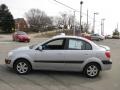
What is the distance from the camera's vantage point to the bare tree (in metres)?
111

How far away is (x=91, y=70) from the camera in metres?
9.16

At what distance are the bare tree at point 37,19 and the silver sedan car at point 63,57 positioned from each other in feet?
327

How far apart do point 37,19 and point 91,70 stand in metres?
107

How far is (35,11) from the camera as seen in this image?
384 ft

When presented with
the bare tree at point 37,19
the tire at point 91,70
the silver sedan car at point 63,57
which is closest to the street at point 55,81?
the tire at point 91,70

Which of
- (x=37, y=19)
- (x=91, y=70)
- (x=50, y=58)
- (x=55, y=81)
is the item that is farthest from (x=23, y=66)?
(x=37, y=19)

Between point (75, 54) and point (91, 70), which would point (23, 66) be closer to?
point (75, 54)

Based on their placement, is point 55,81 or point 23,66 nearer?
point 55,81

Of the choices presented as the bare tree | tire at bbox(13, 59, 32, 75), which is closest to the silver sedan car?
tire at bbox(13, 59, 32, 75)

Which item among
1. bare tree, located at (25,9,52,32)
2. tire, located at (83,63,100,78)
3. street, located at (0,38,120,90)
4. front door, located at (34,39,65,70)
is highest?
bare tree, located at (25,9,52,32)

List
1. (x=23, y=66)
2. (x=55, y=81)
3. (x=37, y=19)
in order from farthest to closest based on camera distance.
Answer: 1. (x=37, y=19)
2. (x=23, y=66)
3. (x=55, y=81)

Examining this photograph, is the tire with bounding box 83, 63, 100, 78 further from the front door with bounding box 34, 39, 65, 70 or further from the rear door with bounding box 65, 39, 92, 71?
the front door with bounding box 34, 39, 65, 70

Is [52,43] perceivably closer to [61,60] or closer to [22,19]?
[61,60]

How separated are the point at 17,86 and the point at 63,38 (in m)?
2.64
